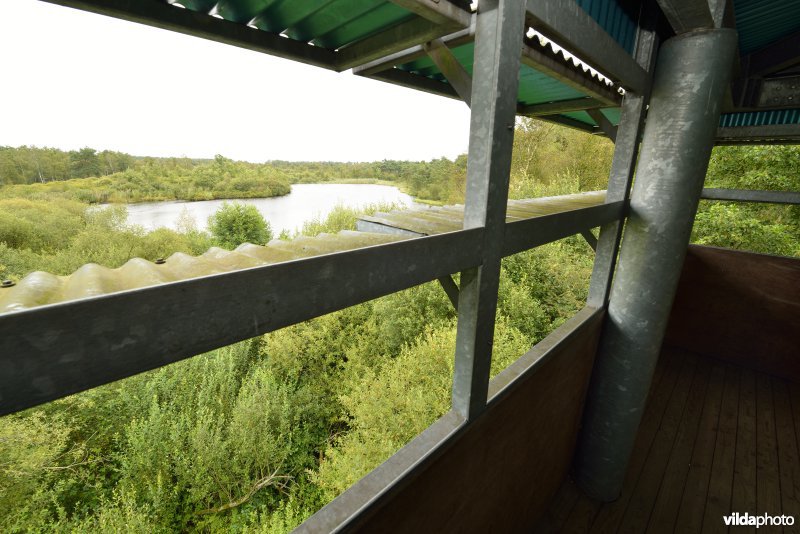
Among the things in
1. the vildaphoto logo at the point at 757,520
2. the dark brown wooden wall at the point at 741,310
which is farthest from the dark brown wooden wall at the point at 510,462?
the dark brown wooden wall at the point at 741,310

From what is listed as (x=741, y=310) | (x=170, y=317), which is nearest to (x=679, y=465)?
(x=741, y=310)

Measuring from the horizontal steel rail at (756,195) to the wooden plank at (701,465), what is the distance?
254 centimetres

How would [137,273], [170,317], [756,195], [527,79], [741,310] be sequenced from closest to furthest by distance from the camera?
[170,317] → [137,273] → [527,79] → [756,195] → [741,310]

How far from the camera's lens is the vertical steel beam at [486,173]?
47.9 inches

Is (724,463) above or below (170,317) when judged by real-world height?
below

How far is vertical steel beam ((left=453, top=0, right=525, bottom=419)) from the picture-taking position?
1.22 metres

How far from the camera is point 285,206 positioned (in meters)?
38.4

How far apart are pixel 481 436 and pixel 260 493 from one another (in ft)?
24.1

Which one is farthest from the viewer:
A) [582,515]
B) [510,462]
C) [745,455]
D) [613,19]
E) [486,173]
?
[745,455]

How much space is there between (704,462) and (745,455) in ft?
1.64

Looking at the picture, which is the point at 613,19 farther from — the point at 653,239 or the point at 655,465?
the point at 655,465

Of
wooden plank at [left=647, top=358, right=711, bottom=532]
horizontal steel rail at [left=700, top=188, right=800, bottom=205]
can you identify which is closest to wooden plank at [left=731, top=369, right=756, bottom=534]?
wooden plank at [left=647, top=358, right=711, bottom=532]

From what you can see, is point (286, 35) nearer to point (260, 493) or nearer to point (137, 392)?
point (260, 493)

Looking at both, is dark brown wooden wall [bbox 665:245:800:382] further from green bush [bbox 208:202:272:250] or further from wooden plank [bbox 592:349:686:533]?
green bush [bbox 208:202:272:250]
